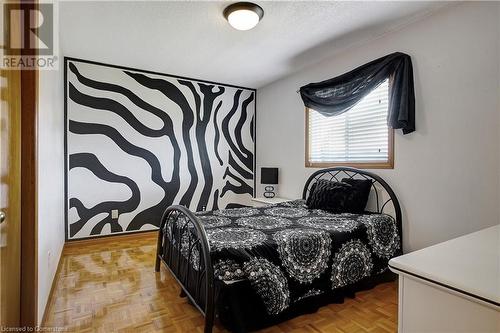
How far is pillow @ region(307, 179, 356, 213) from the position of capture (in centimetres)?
293

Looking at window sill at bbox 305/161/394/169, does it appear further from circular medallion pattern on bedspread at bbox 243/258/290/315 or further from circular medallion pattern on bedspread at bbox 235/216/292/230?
circular medallion pattern on bedspread at bbox 243/258/290/315

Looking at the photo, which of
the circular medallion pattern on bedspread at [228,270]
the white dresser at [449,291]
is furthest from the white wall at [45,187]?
the white dresser at [449,291]

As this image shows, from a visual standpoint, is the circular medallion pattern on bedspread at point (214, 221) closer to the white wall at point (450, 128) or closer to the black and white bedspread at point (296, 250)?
the black and white bedspread at point (296, 250)

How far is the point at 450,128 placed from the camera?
2.41m

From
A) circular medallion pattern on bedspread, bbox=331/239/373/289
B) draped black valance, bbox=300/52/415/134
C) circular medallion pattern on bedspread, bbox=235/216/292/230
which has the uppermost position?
draped black valance, bbox=300/52/415/134

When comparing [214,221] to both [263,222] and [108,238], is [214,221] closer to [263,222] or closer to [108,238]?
[263,222]

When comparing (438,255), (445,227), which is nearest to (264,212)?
(445,227)

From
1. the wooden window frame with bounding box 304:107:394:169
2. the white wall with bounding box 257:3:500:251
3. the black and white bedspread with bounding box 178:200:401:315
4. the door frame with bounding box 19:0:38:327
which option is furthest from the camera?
Answer: the wooden window frame with bounding box 304:107:394:169

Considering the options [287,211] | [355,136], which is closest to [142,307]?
[287,211]

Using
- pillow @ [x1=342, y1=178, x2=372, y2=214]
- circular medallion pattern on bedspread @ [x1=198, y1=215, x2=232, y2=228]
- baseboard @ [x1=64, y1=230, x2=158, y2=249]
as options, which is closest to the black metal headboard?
pillow @ [x1=342, y1=178, x2=372, y2=214]

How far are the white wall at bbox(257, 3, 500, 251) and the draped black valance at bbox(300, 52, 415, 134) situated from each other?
106 mm

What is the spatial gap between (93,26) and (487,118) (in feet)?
12.3

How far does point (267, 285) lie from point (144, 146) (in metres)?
3.15

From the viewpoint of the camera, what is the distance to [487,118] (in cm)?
218
